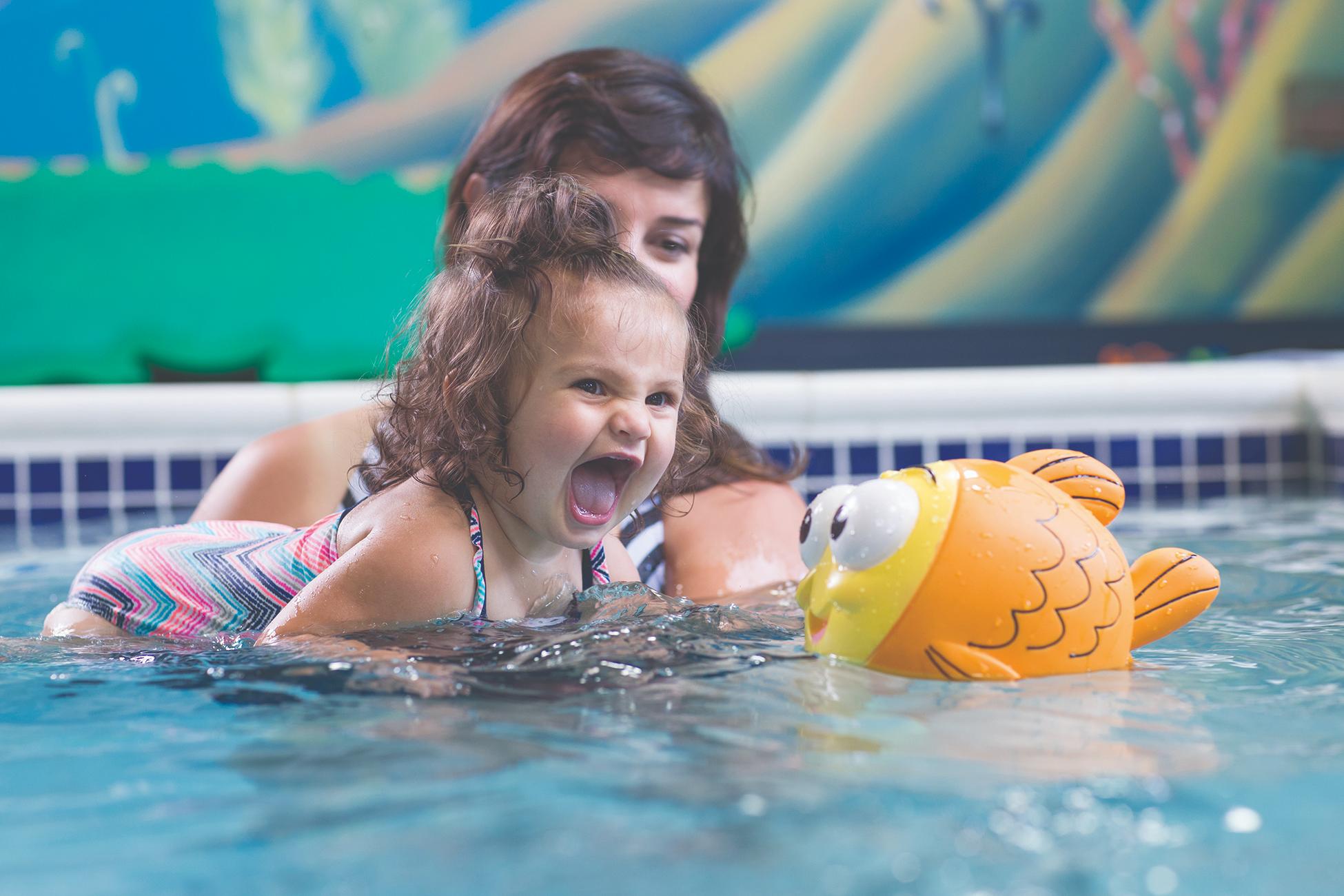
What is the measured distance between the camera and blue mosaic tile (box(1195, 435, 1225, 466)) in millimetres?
3838

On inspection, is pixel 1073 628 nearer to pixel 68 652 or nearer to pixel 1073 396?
pixel 68 652

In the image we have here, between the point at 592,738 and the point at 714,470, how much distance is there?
1179 millimetres

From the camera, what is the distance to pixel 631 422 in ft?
5.29

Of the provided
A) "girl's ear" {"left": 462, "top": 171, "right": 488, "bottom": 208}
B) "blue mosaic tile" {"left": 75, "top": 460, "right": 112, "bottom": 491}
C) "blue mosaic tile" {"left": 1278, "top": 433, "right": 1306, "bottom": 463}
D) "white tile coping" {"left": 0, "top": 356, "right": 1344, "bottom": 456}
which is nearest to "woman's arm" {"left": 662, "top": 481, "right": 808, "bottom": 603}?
"girl's ear" {"left": 462, "top": 171, "right": 488, "bottom": 208}

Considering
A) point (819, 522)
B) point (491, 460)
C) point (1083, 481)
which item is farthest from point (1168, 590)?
point (491, 460)

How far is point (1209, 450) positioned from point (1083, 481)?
2639mm

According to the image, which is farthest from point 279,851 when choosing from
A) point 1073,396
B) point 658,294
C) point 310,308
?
point 310,308

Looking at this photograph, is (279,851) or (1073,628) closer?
(279,851)

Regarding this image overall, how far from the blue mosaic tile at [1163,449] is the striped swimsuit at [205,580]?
2.42 m

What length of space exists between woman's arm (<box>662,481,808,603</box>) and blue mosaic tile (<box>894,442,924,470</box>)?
1.41 meters

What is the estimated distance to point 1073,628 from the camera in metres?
1.33

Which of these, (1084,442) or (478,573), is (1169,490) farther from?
(478,573)

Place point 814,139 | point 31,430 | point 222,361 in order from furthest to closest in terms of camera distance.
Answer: point 814,139, point 222,361, point 31,430

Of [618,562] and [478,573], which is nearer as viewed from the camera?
[478,573]
